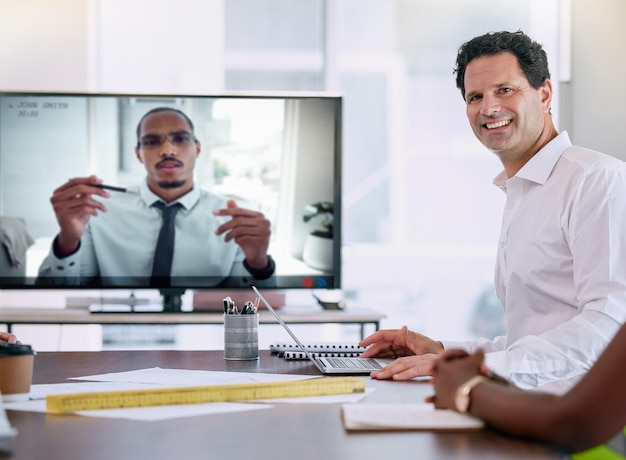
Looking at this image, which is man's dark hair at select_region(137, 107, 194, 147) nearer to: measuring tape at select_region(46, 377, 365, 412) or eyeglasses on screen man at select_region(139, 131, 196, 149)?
eyeglasses on screen man at select_region(139, 131, 196, 149)

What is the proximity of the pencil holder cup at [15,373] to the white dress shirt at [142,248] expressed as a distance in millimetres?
2717

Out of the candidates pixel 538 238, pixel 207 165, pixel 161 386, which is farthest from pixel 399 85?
pixel 161 386

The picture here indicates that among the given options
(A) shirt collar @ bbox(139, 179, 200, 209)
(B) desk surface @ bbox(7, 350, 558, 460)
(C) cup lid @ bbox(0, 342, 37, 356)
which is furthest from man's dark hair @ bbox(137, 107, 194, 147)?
(B) desk surface @ bbox(7, 350, 558, 460)

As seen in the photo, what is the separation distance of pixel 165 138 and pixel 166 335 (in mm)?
1489

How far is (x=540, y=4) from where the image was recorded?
5426 mm

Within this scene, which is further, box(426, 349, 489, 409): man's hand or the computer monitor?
the computer monitor

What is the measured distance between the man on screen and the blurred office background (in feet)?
3.09

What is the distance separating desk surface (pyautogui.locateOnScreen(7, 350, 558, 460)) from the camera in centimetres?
112

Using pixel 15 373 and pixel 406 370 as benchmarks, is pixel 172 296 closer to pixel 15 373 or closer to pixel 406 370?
pixel 406 370

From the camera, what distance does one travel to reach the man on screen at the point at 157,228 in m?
4.25

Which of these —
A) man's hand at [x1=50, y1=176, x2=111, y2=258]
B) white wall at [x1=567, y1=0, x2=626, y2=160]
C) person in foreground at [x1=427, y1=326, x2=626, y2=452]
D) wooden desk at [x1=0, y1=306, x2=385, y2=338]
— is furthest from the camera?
white wall at [x1=567, y1=0, x2=626, y2=160]

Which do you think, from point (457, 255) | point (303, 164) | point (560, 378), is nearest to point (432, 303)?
point (457, 255)

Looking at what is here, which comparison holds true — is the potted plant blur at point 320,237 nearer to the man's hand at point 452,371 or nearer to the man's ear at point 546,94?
the man's ear at point 546,94

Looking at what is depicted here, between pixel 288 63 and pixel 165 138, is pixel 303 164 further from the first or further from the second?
pixel 288 63
